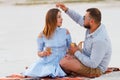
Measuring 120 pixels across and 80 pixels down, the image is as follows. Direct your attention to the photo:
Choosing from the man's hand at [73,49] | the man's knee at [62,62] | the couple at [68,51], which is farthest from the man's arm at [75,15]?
the man's knee at [62,62]

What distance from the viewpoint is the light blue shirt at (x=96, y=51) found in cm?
734

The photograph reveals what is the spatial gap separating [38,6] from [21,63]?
1198cm

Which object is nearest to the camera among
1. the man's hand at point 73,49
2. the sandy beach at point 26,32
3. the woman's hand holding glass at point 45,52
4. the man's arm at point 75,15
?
the woman's hand holding glass at point 45,52

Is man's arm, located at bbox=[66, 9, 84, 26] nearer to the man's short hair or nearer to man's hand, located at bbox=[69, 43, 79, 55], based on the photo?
the man's short hair

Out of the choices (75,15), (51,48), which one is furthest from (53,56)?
(75,15)

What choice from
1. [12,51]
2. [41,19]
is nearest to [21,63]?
[12,51]

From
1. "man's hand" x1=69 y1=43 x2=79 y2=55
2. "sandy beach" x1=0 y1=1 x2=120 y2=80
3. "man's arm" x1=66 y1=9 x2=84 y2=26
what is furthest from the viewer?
"sandy beach" x1=0 y1=1 x2=120 y2=80

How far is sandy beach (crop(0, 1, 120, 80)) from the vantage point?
417 inches

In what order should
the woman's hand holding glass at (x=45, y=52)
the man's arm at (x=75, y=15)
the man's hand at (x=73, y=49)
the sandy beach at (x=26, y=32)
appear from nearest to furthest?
1. the woman's hand holding glass at (x=45, y=52)
2. the man's hand at (x=73, y=49)
3. the man's arm at (x=75, y=15)
4. the sandy beach at (x=26, y=32)

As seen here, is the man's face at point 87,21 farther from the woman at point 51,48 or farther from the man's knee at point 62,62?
the man's knee at point 62,62

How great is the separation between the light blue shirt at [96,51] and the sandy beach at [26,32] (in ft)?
0.61

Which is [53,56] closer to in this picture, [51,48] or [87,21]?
[51,48]

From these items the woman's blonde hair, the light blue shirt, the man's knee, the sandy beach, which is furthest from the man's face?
the sandy beach

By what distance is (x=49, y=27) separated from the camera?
740cm
